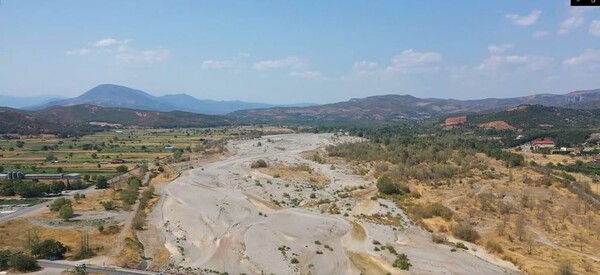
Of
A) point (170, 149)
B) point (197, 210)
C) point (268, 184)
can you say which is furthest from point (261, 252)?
point (170, 149)

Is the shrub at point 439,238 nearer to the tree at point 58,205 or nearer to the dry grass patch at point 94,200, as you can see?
the dry grass patch at point 94,200

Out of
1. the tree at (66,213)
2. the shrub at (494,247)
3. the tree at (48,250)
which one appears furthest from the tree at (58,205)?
the shrub at (494,247)

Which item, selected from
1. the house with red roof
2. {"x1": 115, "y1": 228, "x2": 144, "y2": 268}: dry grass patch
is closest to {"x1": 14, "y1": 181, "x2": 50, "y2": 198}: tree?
{"x1": 115, "y1": 228, "x2": 144, "y2": 268}: dry grass patch

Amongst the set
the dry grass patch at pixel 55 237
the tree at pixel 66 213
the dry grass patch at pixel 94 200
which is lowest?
the dry grass patch at pixel 94 200

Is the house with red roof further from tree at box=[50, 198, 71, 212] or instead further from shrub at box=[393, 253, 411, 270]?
tree at box=[50, 198, 71, 212]

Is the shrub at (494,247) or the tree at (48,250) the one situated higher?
the tree at (48,250)

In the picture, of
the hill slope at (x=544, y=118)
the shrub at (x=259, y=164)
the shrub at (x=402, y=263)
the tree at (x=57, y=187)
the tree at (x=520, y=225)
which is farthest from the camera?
the hill slope at (x=544, y=118)

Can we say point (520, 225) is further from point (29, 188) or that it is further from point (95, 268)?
point (29, 188)

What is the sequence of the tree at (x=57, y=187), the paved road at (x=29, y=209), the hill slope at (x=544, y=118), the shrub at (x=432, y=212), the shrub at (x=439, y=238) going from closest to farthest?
1. the shrub at (x=439, y=238)
2. the shrub at (x=432, y=212)
3. the paved road at (x=29, y=209)
4. the tree at (x=57, y=187)
5. the hill slope at (x=544, y=118)
